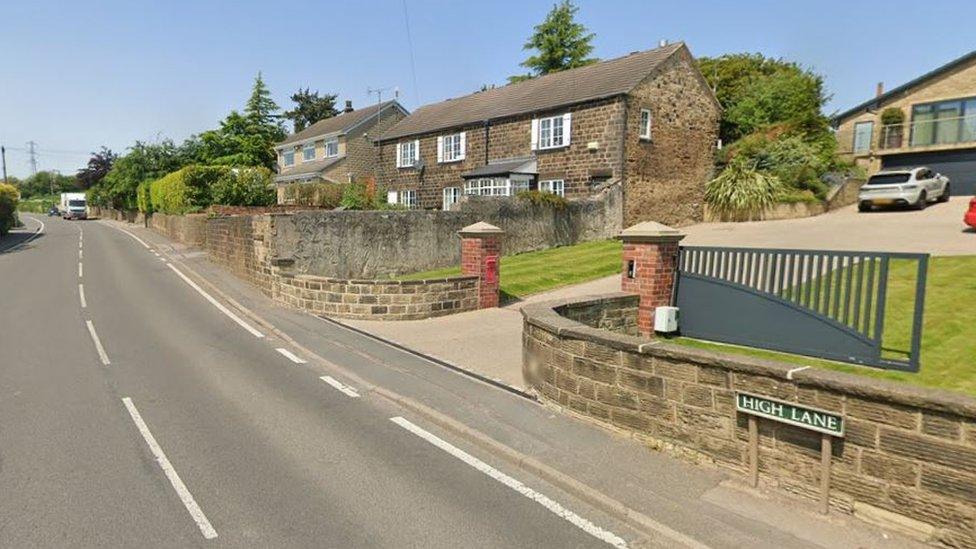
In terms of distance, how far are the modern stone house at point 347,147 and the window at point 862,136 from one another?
3355cm

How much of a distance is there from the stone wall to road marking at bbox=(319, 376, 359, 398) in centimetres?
818

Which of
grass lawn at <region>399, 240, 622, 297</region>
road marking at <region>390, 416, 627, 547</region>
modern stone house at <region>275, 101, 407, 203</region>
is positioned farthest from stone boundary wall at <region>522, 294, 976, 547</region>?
modern stone house at <region>275, 101, 407, 203</region>

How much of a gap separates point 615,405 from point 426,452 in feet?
6.88

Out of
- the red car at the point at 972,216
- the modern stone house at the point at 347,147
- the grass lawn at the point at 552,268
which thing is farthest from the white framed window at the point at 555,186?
the modern stone house at the point at 347,147

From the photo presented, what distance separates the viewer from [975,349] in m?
7.11

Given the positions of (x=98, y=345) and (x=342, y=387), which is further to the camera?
(x=98, y=345)

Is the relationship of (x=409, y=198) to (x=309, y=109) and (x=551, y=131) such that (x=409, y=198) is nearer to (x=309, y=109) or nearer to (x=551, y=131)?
(x=551, y=131)

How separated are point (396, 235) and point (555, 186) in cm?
1038

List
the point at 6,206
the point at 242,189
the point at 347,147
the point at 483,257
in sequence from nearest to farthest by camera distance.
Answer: the point at 483,257
the point at 242,189
the point at 6,206
the point at 347,147

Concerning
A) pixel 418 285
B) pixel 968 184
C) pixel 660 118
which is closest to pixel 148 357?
pixel 418 285

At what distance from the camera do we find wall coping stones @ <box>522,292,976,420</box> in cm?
360

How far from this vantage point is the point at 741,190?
24969 millimetres

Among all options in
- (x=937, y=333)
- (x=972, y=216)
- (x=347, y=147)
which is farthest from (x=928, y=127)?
(x=347, y=147)

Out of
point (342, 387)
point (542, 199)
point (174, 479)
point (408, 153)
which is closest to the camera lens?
point (174, 479)
